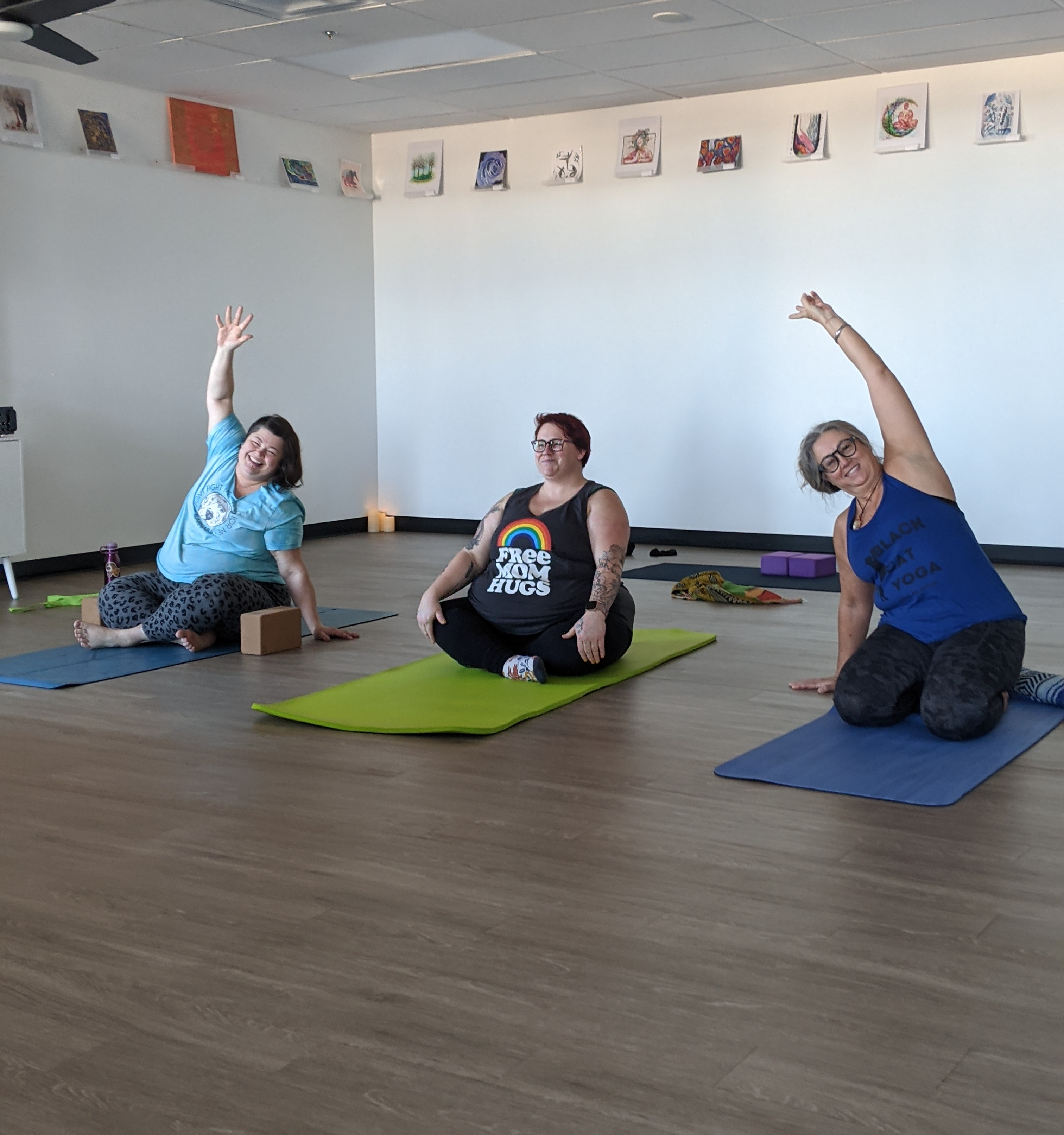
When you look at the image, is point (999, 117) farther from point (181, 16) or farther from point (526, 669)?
point (526, 669)

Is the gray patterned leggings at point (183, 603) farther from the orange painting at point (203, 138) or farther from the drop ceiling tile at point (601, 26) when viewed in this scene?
the orange painting at point (203, 138)

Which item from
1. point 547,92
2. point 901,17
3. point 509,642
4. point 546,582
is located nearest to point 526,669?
point 509,642

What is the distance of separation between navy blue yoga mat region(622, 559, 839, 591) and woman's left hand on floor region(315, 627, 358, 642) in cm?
177

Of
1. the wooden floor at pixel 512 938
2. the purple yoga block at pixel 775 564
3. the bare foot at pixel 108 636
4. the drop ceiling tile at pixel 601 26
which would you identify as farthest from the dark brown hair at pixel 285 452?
the purple yoga block at pixel 775 564

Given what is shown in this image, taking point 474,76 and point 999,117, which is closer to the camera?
point 999,117

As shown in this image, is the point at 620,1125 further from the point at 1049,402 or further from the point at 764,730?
the point at 1049,402

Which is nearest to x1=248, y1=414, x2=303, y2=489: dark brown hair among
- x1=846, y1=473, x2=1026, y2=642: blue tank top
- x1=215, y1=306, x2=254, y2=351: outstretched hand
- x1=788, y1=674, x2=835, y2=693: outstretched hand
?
x1=215, y1=306, x2=254, y2=351: outstretched hand

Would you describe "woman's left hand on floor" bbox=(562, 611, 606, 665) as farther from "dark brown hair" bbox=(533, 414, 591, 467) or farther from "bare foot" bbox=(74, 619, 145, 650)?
"bare foot" bbox=(74, 619, 145, 650)

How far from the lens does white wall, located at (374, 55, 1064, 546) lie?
251 inches

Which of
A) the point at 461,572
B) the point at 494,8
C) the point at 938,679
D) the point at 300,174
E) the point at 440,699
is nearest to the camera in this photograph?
the point at 938,679

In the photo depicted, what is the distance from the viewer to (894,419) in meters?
3.14

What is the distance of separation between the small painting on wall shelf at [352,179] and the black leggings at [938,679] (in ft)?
18.4

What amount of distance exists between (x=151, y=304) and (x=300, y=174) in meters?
1.37

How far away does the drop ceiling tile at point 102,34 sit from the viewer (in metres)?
5.36
